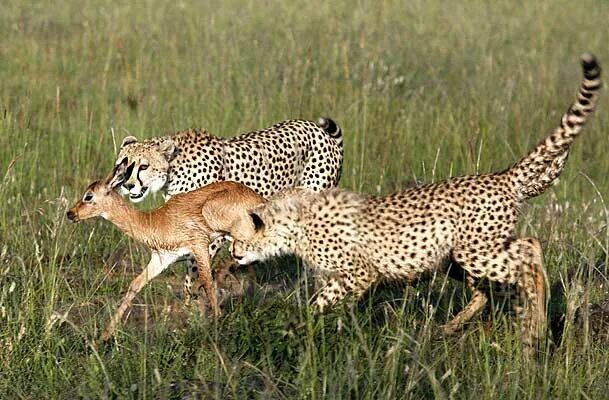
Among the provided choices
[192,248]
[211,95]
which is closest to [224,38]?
[211,95]

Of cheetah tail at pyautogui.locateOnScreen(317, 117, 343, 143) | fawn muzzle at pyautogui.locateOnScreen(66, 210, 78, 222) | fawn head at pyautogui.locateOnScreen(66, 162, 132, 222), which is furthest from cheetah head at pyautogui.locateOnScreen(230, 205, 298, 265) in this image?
cheetah tail at pyautogui.locateOnScreen(317, 117, 343, 143)

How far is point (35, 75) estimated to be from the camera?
948 cm

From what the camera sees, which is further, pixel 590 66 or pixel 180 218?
pixel 180 218

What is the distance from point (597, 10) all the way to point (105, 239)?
869 cm

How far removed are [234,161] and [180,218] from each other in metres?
1.00

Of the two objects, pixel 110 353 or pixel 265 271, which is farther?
pixel 265 271

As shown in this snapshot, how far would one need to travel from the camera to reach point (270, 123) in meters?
8.62

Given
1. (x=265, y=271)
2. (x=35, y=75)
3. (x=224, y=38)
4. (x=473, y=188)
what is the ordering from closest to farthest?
(x=473, y=188)
(x=265, y=271)
(x=35, y=75)
(x=224, y=38)

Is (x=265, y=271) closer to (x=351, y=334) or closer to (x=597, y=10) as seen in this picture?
(x=351, y=334)

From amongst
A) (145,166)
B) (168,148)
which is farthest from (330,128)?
(145,166)

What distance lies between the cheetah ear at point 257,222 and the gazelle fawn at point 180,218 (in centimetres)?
7

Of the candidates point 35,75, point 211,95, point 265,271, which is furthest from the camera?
point 35,75

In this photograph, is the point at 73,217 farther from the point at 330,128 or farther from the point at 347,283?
the point at 330,128

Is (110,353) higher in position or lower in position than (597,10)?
Result: higher
